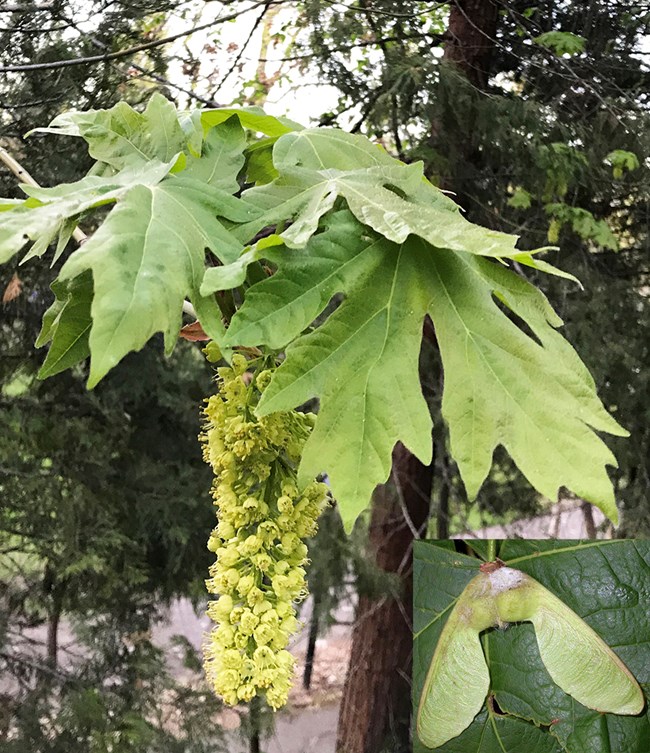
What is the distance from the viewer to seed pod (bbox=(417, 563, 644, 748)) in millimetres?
835

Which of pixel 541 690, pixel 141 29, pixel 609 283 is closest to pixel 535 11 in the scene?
pixel 609 283

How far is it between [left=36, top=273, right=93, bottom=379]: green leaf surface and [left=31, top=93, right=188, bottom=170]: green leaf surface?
3.7 inches

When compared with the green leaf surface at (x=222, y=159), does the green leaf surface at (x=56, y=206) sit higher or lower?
lower

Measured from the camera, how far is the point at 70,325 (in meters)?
0.41

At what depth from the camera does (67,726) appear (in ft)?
4.38

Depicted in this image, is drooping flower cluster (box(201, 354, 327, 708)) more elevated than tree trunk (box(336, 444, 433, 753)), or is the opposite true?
drooping flower cluster (box(201, 354, 327, 708))

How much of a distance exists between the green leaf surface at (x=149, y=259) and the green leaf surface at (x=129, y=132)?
0.22 ft

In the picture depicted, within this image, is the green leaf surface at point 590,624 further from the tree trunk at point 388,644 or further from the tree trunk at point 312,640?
the tree trunk at point 388,644

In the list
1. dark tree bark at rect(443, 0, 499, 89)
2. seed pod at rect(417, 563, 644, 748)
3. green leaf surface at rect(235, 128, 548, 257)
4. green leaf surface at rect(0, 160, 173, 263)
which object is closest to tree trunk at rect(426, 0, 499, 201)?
dark tree bark at rect(443, 0, 499, 89)

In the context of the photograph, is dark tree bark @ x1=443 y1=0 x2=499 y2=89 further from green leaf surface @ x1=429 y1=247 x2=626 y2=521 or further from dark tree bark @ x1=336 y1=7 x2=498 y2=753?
green leaf surface @ x1=429 y1=247 x2=626 y2=521

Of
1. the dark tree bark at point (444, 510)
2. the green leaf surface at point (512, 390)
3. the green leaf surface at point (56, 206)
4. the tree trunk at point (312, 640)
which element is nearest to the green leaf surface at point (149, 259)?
the green leaf surface at point (56, 206)

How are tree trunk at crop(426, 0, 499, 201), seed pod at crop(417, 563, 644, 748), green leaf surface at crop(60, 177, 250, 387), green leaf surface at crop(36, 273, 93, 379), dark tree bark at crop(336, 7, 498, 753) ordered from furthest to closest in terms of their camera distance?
dark tree bark at crop(336, 7, 498, 753) → tree trunk at crop(426, 0, 499, 201) → seed pod at crop(417, 563, 644, 748) → green leaf surface at crop(36, 273, 93, 379) → green leaf surface at crop(60, 177, 250, 387)


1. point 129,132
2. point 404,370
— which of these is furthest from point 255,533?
point 129,132

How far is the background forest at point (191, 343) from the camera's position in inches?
53.5
